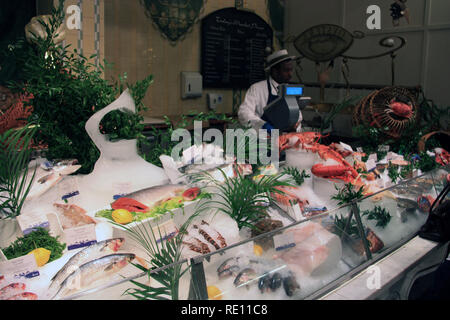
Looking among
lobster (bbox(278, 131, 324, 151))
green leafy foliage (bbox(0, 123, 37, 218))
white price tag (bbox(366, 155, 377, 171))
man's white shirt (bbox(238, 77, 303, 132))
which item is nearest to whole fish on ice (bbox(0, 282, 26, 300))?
green leafy foliage (bbox(0, 123, 37, 218))

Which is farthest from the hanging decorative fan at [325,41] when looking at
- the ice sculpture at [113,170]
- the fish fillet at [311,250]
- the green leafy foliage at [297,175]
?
the fish fillet at [311,250]

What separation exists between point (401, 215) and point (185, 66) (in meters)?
4.19

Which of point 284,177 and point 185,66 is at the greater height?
point 185,66

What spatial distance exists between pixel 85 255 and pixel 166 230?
0.30 metres

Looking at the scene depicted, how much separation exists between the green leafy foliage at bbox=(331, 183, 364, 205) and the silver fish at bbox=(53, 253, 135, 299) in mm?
1017

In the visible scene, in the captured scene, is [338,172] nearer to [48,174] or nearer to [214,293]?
[214,293]

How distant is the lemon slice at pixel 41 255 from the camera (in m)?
1.25

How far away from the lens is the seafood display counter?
3.51 feet

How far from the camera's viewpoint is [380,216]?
1.84 meters

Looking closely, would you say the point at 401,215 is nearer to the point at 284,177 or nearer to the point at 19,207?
the point at 284,177

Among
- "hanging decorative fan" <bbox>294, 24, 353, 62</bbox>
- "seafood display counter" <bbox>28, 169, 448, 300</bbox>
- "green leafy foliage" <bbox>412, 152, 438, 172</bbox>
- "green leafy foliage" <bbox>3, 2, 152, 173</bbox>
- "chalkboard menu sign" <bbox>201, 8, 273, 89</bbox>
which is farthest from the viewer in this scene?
"chalkboard menu sign" <bbox>201, 8, 273, 89</bbox>

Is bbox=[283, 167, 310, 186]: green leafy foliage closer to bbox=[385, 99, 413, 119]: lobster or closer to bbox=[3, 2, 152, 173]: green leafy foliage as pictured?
bbox=[3, 2, 152, 173]: green leafy foliage
